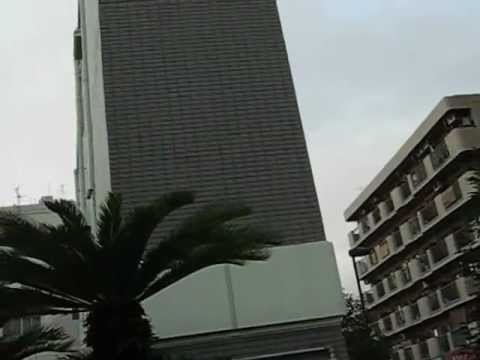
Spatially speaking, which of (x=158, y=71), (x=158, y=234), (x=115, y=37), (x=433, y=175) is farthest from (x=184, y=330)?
(x=433, y=175)

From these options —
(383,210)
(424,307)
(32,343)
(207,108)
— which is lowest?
(32,343)

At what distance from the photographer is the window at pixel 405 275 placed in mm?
41750

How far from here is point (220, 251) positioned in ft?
38.2

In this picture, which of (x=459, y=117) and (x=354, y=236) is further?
(x=354, y=236)

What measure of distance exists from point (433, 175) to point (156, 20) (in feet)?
72.2

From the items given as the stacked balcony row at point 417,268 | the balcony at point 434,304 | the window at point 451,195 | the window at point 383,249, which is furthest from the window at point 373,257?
the window at point 451,195

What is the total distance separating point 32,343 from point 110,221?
283 cm

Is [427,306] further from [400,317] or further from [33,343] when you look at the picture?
[33,343]

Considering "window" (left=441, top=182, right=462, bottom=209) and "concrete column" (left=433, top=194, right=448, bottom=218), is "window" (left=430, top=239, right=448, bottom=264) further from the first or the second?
"window" (left=441, top=182, right=462, bottom=209)

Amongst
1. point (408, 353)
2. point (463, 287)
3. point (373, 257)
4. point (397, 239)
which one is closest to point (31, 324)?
point (463, 287)

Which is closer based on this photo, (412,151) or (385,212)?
(412,151)

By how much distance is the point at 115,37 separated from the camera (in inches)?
731

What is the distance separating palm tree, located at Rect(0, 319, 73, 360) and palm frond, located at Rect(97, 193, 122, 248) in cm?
239

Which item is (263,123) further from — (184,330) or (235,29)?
(184,330)
